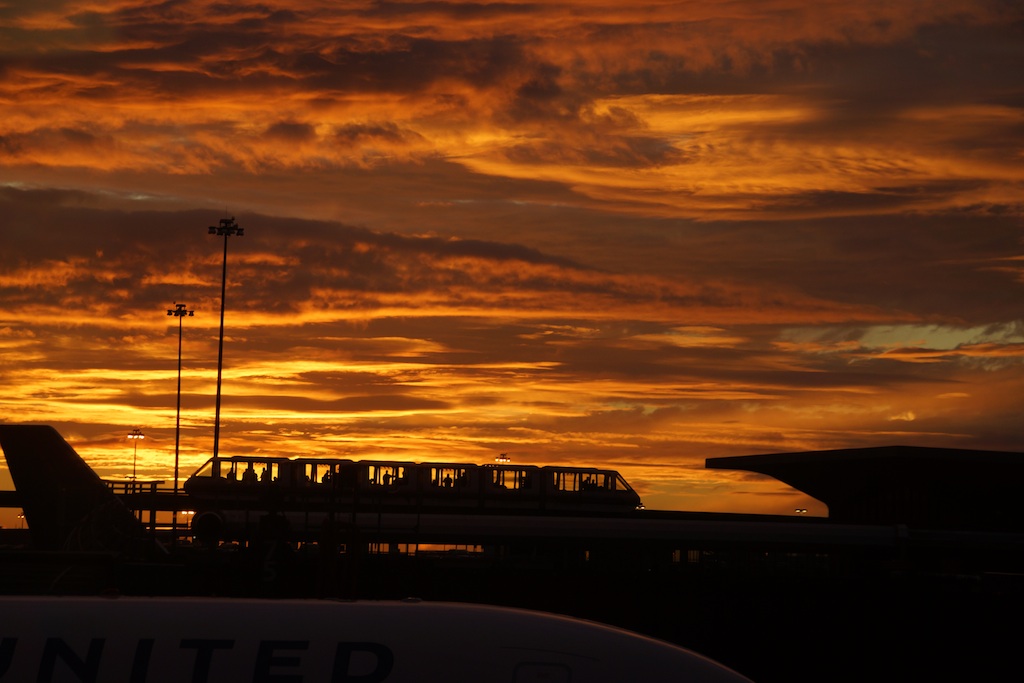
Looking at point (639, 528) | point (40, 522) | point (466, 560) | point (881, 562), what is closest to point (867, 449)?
point (881, 562)

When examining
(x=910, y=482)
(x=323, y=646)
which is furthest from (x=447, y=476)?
(x=323, y=646)

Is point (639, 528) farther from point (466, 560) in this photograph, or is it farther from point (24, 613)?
point (24, 613)

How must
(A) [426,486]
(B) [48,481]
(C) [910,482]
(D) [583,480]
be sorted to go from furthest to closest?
(D) [583,480] < (C) [910,482] < (A) [426,486] < (B) [48,481]

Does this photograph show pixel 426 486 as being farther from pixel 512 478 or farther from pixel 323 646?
pixel 323 646

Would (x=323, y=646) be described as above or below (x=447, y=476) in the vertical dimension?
above

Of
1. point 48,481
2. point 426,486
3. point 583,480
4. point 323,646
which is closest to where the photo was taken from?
point 323,646

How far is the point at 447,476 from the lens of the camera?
6562 centimetres

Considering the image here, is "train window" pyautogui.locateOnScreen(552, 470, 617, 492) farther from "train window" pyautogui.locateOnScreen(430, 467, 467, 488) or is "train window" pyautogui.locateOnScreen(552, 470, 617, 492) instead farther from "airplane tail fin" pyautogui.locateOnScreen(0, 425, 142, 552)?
"airplane tail fin" pyautogui.locateOnScreen(0, 425, 142, 552)

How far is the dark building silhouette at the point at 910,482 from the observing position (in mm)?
61469

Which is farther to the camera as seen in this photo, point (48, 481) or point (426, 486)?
point (426, 486)

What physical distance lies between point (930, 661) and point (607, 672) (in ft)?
82.1

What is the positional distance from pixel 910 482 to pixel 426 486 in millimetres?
26852

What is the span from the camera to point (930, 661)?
31.0 m

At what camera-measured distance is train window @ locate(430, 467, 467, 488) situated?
214 ft
